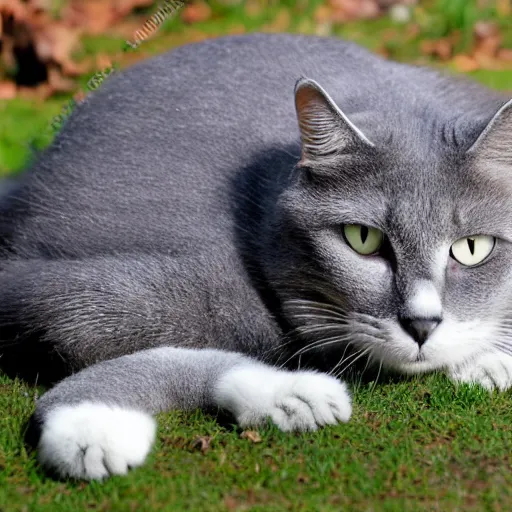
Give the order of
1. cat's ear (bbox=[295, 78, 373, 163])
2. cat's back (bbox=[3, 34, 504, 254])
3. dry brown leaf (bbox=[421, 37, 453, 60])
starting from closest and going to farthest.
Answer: cat's ear (bbox=[295, 78, 373, 163]) < cat's back (bbox=[3, 34, 504, 254]) < dry brown leaf (bbox=[421, 37, 453, 60])

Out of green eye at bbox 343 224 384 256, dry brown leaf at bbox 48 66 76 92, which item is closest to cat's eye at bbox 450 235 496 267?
green eye at bbox 343 224 384 256

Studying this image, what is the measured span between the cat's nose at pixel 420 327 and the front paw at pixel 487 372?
313 mm

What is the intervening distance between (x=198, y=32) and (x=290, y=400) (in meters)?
4.50

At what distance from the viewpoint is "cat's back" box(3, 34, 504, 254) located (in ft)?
9.06

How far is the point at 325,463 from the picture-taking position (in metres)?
2.14

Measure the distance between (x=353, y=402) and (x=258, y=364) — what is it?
27cm

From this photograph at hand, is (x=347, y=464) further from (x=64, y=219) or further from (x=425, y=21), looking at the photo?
(x=425, y=21)

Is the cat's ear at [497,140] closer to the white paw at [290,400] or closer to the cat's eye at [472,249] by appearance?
the cat's eye at [472,249]

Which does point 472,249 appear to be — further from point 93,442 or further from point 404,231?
point 93,442

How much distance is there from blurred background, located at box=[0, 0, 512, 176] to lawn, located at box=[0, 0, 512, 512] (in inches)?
113

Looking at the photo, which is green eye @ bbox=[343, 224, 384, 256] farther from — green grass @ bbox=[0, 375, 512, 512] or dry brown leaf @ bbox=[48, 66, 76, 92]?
dry brown leaf @ bbox=[48, 66, 76, 92]

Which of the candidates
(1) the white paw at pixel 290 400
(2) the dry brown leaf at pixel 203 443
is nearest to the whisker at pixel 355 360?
(1) the white paw at pixel 290 400

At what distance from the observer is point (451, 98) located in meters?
3.20

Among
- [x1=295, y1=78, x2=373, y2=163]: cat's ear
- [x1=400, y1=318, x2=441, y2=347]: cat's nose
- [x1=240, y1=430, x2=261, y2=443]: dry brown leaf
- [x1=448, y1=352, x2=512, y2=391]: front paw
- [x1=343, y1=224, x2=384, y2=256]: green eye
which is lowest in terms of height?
[x1=240, y1=430, x2=261, y2=443]: dry brown leaf
